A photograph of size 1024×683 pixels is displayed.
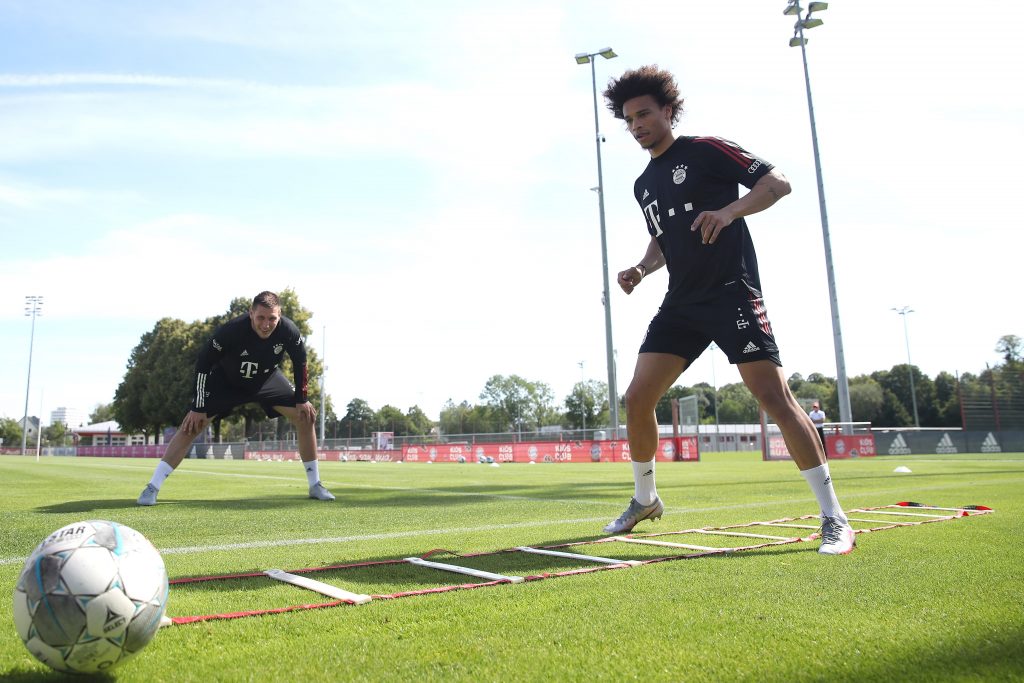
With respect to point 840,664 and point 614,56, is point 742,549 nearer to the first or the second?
point 840,664

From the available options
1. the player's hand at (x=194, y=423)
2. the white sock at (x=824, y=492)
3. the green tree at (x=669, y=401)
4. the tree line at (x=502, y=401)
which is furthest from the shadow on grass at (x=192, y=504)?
the green tree at (x=669, y=401)

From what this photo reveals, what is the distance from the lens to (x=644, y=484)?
15.2 ft

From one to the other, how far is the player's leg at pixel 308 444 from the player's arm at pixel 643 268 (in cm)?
404

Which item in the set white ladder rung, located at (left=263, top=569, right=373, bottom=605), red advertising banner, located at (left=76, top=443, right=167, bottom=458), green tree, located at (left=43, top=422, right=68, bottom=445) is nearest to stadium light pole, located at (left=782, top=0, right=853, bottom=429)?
white ladder rung, located at (left=263, top=569, right=373, bottom=605)

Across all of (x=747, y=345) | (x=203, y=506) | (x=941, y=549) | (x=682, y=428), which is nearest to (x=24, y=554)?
(x=203, y=506)

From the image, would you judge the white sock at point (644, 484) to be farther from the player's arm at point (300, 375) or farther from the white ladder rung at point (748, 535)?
the player's arm at point (300, 375)

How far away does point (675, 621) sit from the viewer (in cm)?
221

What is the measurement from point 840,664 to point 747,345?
7.69 ft

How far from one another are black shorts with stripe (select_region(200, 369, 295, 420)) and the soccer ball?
5.22 metres

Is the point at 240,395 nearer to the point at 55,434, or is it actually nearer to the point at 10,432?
the point at 10,432

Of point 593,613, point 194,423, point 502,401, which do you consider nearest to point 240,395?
point 194,423

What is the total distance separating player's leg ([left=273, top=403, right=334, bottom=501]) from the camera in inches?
289

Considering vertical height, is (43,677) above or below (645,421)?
below

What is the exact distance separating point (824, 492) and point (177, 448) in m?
5.85
